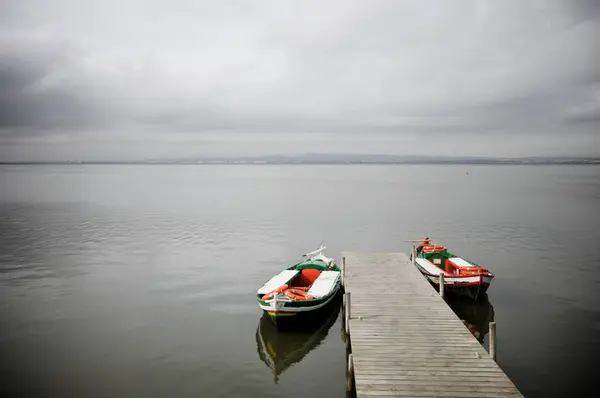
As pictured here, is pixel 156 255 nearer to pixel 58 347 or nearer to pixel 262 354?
pixel 58 347

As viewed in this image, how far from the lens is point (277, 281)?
20.4 m

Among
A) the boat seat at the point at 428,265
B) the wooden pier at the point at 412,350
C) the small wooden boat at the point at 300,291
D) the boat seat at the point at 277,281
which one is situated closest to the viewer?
the wooden pier at the point at 412,350

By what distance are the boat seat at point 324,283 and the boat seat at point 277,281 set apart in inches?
55.9

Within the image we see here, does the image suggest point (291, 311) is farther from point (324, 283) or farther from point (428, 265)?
point (428, 265)

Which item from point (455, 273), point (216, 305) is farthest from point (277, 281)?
point (455, 273)

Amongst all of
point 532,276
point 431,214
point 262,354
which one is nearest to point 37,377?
point 262,354

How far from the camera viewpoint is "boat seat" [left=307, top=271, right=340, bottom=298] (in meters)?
18.9

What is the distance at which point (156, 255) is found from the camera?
102 feet

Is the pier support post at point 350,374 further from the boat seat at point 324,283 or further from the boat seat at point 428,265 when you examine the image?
the boat seat at point 428,265

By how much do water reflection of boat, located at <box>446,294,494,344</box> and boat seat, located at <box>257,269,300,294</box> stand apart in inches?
317

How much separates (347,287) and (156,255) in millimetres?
17440

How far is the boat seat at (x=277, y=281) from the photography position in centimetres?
1867

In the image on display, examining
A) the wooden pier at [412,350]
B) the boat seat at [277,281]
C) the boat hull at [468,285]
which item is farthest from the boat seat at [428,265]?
the boat seat at [277,281]

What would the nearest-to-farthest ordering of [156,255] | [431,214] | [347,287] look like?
[347,287] → [156,255] → [431,214]
